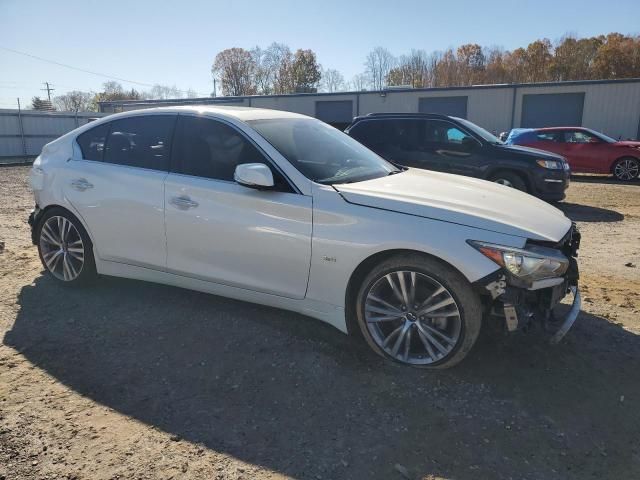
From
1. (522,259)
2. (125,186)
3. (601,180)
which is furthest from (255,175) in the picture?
(601,180)

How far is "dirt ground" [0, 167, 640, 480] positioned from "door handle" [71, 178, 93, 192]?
0.99 metres

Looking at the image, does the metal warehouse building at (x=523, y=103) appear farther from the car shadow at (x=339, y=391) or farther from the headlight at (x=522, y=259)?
the headlight at (x=522, y=259)

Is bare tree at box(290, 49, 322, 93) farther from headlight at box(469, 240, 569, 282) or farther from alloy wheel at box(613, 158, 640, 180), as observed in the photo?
headlight at box(469, 240, 569, 282)

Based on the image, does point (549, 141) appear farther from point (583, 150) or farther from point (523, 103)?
point (523, 103)

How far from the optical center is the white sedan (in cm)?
318

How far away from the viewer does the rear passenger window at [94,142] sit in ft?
15.3

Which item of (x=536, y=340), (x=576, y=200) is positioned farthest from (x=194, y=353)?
(x=576, y=200)

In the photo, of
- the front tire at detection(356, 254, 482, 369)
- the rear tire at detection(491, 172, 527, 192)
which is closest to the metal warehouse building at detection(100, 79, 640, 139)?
the rear tire at detection(491, 172, 527, 192)

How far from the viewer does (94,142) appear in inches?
185

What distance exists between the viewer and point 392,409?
9.77 ft

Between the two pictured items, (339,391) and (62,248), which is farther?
(62,248)

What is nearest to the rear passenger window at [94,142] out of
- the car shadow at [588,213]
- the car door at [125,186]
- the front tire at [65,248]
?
the car door at [125,186]

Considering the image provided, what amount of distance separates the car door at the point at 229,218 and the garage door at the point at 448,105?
27.9 m

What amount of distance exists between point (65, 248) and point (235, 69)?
8404 cm
